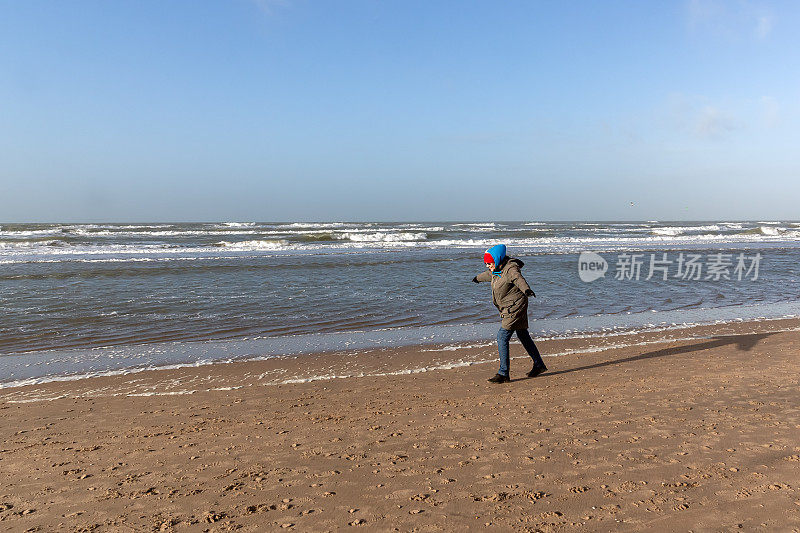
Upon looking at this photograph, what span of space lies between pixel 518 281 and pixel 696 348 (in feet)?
12.4

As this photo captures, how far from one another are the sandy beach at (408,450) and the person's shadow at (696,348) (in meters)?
0.18

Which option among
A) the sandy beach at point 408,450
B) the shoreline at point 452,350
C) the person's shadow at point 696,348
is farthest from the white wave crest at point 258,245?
the person's shadow at point 696,348

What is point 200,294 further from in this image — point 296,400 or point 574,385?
point 574,385

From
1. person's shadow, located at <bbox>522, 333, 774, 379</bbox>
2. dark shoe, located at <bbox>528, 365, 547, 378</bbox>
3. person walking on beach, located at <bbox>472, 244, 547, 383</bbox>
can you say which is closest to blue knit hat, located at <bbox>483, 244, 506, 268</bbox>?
person walking on beach, located at <bbox>472, 244, 547, 383</bbox>

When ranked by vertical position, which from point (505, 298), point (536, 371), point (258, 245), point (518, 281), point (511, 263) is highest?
point (511, 263)

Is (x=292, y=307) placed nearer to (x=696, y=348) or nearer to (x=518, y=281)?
(x=518, y=281)

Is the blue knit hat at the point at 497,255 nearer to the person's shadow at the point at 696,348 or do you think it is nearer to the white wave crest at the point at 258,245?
the person's shadow at the point at 696,348

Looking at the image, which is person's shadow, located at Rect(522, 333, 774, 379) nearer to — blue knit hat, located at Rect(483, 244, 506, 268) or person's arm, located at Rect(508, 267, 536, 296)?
person's arm, located at Rect(508, 267, 536, 296)

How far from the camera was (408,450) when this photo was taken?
3797mm

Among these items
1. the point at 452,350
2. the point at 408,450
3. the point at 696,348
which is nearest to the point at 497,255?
the point at 452,350

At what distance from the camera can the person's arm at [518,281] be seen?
18.4 ft

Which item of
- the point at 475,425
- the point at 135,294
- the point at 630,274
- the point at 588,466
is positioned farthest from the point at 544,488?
the point at 630,274

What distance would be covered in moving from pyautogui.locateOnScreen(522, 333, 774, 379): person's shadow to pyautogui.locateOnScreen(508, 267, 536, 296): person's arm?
1.31 metres

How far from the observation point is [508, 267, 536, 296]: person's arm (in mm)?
5594
